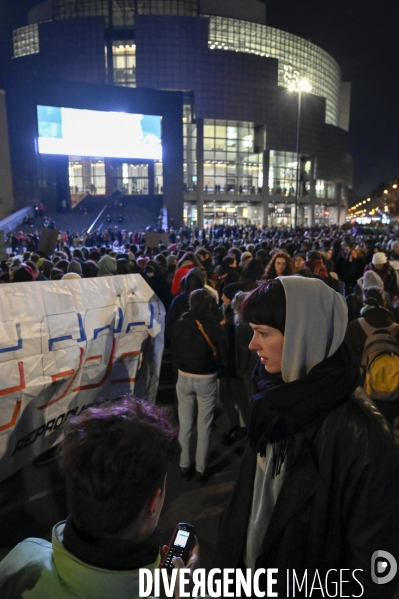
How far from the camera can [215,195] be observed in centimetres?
5853

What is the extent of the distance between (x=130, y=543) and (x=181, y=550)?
0.99 ft

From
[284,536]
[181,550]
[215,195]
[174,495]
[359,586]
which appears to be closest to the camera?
[181,550]

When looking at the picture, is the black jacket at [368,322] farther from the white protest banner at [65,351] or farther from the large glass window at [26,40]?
the large glass window at [26,40]

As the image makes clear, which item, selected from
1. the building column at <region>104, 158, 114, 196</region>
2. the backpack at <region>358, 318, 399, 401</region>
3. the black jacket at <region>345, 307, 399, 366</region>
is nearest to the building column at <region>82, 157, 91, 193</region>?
the building column at <region>104, 158, 114, 196</region>

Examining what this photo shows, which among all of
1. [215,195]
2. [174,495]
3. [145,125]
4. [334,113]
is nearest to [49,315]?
[174,495]

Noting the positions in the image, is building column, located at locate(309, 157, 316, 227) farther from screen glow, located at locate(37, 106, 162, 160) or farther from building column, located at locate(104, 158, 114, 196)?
building column, located at locate(104, 158, 114, 196)

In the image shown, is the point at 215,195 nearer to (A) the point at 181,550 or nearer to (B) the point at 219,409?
(B) the point at 219,409

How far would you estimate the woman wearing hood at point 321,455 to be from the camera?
4.55 ft

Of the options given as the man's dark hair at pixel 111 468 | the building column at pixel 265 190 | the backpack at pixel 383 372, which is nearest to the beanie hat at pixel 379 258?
the backpack at pixel 383 372

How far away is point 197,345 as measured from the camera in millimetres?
3994

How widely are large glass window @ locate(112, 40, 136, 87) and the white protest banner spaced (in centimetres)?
6274

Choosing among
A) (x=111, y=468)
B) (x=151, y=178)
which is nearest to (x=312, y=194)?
(x=151, y=178)

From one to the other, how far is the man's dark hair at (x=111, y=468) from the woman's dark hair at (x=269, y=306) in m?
0.68

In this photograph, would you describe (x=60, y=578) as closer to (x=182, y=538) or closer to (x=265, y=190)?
(x=182, y=538)
